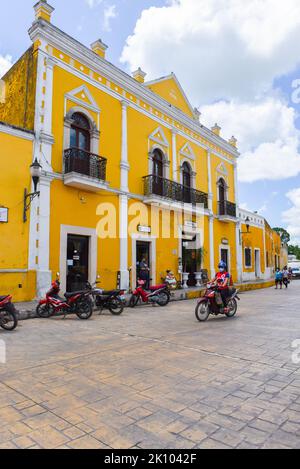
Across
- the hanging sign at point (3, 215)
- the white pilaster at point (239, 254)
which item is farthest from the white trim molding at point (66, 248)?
the white pilaster at point (239, 254)

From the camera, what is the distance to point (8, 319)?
6.98 m

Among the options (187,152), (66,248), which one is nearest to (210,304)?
(66,248)

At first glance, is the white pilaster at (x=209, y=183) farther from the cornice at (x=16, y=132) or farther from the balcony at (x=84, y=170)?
the cornice at (x=16, y=132)

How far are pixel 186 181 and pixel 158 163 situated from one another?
8.04ft

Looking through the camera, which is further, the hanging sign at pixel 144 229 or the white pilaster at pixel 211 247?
the white pilaster at pixel 211 247

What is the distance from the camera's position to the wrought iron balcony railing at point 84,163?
37.0 ft

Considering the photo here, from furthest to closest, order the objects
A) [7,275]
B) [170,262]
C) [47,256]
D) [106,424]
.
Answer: [170,262] → [47,256] → [7,275] → [106,424]

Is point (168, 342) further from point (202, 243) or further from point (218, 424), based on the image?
point (202, 243)

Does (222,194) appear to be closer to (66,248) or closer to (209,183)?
(209,183)

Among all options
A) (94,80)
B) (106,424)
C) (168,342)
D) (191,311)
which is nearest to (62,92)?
(94,80)

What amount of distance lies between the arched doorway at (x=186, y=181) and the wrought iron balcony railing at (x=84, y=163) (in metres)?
6.02

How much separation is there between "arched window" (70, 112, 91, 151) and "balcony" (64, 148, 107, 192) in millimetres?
713
